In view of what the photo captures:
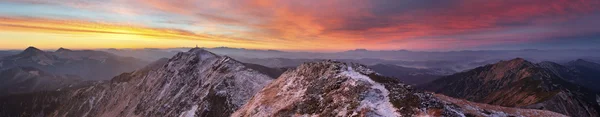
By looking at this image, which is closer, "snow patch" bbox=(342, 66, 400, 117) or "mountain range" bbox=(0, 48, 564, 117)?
"snow patch" bbox=(342, 66, 400, 117)

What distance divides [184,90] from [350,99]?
99.6 meters

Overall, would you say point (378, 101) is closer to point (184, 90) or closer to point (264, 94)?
point (264, 94)

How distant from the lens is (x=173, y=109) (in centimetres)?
11119

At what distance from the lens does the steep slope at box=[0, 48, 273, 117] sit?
95.4 meters

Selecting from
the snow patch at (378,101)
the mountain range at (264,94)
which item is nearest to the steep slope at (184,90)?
the mountain range at (264,94)

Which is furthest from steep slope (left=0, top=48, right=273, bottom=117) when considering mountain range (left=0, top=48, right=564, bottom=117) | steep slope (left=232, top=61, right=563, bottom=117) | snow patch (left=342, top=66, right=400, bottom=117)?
snow patch (left=342, top=66, right=400, bottom=117)

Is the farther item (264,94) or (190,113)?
(190,113)

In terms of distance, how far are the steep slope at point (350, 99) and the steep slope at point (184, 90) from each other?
27.3 metres

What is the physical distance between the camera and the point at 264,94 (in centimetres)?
7081

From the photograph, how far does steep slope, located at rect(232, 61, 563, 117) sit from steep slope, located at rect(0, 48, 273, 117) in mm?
27328

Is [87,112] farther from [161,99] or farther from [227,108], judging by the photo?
[227,108]

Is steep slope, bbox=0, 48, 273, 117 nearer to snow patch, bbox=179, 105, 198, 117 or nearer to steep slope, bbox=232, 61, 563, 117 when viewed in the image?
snow patch, bbox=179, 105, 198, 117

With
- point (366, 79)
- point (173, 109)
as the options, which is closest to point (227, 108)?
point (173, 109)

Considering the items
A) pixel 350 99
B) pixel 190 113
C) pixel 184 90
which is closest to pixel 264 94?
pixel 350 99
